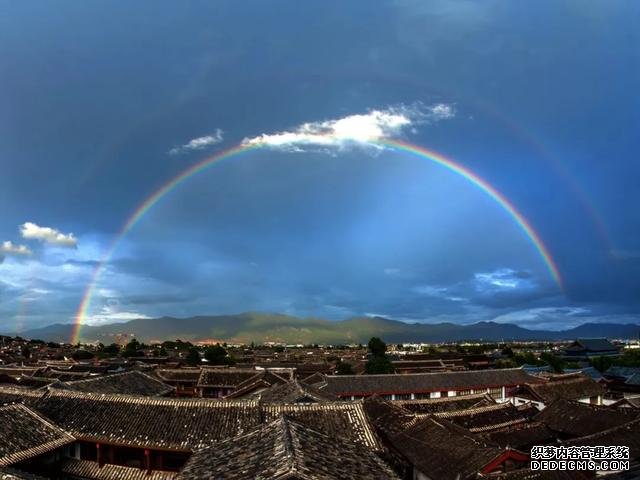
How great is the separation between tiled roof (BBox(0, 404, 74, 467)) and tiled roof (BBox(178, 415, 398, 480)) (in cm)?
1404

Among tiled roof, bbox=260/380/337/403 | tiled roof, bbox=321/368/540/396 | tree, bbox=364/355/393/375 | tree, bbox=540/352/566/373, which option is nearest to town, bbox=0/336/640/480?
tiled roof, bbox=260/380/337/403

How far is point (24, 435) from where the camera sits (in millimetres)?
22703

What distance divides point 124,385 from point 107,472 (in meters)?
20.0

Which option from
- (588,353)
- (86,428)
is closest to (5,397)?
(86,428)

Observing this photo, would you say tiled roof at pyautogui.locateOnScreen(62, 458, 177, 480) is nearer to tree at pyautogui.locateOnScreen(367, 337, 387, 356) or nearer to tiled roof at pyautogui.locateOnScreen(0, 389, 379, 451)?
tiled roof at pyautogui.locateOnScreen(0, 389, 379, 451)

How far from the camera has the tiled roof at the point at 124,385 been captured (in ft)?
130

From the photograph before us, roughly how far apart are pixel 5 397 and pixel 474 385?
56.3m

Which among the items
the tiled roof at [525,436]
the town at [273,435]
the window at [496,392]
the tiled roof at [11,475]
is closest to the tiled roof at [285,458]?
the town at [273,435]

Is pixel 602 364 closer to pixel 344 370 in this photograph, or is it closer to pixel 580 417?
pixel 344 370

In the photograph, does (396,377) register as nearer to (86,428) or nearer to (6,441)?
(86,428)

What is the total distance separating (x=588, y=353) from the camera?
13450cm

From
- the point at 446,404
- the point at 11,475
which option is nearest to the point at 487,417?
the point at 446,404

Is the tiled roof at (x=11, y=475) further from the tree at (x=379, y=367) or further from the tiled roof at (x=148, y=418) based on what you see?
the tree at (x=379, y=367)

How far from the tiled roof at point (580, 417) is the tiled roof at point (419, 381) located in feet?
81.1
